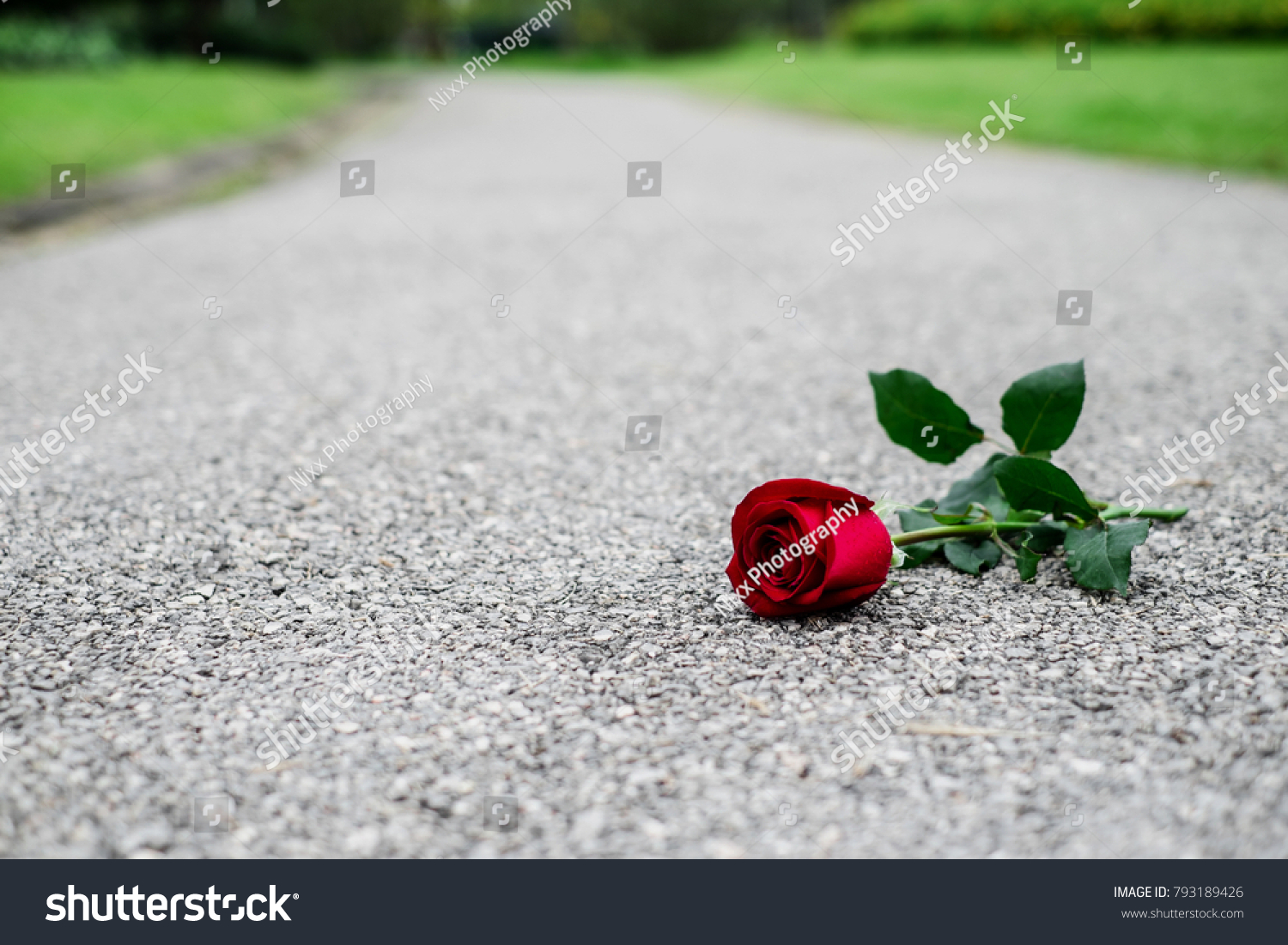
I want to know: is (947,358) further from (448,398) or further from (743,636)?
(743,636)

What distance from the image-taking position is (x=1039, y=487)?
6.56ft

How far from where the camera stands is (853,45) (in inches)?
967

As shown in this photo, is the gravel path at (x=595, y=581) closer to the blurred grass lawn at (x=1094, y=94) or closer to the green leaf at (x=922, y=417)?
the green leaf at (x=922, y=417)

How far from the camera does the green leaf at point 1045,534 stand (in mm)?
2131

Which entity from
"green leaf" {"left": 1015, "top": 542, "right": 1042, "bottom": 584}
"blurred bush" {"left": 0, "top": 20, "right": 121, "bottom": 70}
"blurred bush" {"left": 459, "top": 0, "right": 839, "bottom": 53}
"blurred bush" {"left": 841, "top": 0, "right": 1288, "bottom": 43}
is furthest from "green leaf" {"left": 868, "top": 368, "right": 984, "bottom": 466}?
"blurred bush" {"left": 459, "top": 0, "right": 839, "bottom": 53}

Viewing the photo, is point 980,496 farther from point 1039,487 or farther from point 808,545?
point 808,545

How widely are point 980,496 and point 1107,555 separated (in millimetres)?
301

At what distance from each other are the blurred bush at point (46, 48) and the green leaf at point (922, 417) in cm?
1468

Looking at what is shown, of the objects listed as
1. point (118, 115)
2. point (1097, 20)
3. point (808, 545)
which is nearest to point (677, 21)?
point (1097, 20)

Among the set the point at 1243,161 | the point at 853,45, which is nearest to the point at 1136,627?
the point at 1243,161

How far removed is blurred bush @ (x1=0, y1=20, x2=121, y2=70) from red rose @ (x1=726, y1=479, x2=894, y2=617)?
14.8 m

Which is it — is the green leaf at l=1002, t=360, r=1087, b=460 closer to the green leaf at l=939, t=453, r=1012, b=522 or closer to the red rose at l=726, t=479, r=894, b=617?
the green leaf at l=939, t=453, r=1012, b=522

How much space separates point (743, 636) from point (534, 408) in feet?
5.51

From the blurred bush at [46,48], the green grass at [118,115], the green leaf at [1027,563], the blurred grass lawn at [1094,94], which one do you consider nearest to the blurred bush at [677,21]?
the blurred grass lawn at [1094,94]
